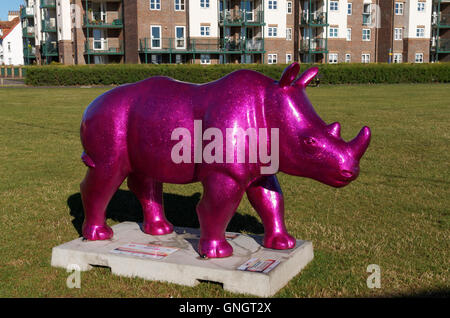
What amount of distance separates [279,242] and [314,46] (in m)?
55.1

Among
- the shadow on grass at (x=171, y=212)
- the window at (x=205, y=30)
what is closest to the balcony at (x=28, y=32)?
the window at (x=205, y=30)

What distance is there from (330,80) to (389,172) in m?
35.5

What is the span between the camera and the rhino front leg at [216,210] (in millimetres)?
4473

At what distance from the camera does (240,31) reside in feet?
178

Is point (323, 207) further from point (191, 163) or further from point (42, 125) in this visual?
point (42, 125)

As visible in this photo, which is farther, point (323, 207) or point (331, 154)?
point (323, 207)

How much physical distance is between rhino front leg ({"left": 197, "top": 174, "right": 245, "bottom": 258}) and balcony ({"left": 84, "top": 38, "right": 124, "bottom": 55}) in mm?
50464

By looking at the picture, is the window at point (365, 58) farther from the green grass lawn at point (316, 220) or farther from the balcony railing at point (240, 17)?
the green grass lawn at point (316, 220)

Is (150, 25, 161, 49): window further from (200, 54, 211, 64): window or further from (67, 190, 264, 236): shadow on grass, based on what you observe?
(67, 190, 264, 236): shadow on grass

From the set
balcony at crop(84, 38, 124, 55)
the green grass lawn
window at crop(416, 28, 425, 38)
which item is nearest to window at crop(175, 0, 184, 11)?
balcony at crop(84, 38, 124, 55)

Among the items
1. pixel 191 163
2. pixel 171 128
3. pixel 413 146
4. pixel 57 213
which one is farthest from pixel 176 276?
pixel 413 146

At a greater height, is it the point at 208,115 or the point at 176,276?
the point at 208,115

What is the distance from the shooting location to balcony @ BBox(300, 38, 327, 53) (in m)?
57.0

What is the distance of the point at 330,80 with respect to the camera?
144 feet
